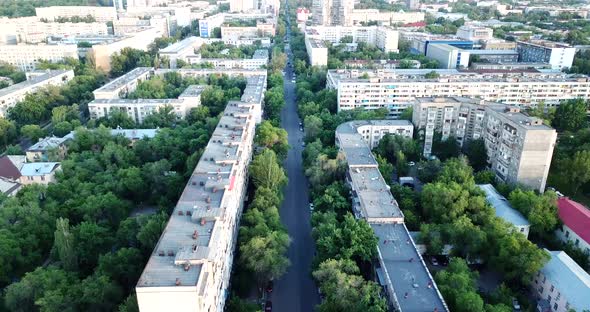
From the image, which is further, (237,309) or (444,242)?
(444,242)

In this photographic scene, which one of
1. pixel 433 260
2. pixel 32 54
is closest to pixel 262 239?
pixel 433 260

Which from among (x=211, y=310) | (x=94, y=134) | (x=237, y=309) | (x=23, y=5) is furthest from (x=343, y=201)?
(x=23, y=5)

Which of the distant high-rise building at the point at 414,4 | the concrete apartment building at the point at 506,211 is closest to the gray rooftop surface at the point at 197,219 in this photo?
the concrete apartment building at the point at 506,211

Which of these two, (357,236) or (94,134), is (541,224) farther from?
(94,134)

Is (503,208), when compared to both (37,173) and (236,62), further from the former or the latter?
(236,62)

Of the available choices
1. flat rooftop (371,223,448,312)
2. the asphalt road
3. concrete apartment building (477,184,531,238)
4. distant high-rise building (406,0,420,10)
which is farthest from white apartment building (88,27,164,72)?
distant high-rise building (406,0,420,10)

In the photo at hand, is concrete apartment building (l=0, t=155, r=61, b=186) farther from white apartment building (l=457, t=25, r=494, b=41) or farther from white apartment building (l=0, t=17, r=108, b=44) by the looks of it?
white apartment building (l=457, t=25, r=494, b=41)
